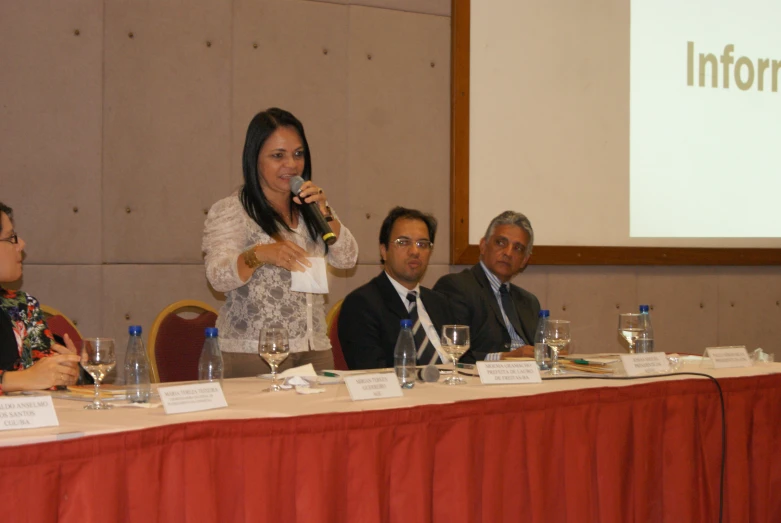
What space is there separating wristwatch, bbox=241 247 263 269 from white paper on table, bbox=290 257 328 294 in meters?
0.14

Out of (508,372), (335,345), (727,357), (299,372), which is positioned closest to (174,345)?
(335,345)

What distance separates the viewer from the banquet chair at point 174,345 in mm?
2904

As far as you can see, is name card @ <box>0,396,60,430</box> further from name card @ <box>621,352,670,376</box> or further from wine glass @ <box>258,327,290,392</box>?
name card @ <box>621,352,670,376</box>

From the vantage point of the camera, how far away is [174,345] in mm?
2963

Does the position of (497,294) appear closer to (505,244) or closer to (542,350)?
(505,244)

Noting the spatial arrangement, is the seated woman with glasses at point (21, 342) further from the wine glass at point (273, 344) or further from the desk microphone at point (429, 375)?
the desk microphone at point (429, 375)

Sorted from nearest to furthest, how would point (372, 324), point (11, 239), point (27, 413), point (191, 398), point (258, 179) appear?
point (27, 413), point (191, 398), point (11, 239), point (258, 179), point (372, 324)

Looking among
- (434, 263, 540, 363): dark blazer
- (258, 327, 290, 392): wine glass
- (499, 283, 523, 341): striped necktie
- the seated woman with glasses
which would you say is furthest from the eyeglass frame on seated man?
the seated woman with glasses

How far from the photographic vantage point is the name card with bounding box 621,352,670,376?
2500mm

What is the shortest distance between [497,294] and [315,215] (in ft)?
4.25

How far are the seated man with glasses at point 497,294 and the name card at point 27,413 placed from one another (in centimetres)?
192

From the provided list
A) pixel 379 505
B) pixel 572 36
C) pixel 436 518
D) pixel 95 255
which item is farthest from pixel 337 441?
pixel 572 36

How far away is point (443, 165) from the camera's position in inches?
173

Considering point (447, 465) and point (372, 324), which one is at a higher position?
point (372, 324)
